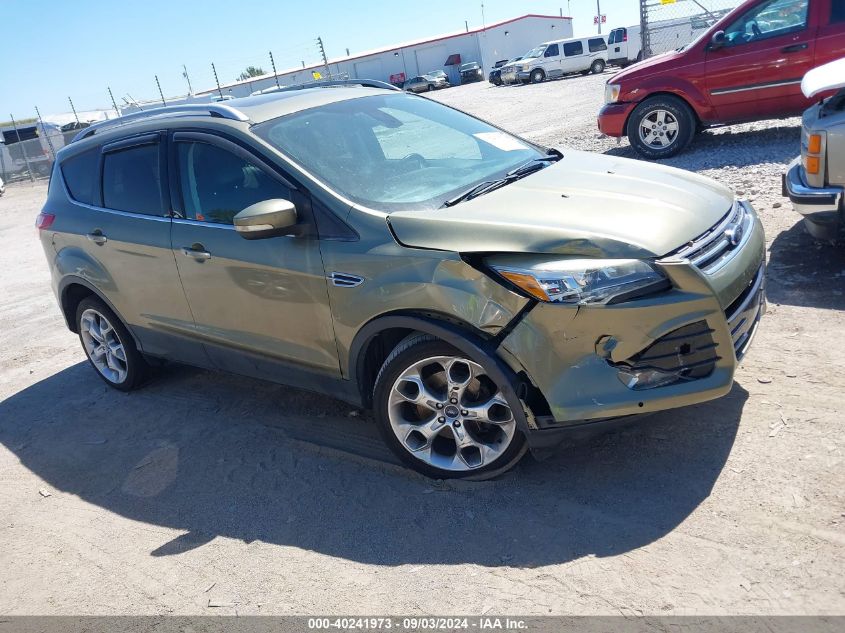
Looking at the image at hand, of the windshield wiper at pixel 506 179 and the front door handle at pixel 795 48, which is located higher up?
the windshield wiper at pixel 506 179

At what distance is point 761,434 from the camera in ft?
11.0

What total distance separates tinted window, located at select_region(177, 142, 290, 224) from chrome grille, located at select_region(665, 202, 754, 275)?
1973mm

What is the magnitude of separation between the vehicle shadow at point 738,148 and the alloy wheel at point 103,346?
6618mm

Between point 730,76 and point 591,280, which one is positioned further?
point 730,76

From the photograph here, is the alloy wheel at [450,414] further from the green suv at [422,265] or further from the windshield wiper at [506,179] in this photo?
the windshield wiper at [506,179]

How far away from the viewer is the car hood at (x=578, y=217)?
3.00 meters

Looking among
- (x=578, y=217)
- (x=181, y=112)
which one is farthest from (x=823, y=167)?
(x=181, y=112)

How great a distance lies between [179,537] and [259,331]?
1.14 m

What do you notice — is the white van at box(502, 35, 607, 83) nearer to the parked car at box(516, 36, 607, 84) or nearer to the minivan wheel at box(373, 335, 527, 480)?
the parked car at box(516, 36, 607, 84)

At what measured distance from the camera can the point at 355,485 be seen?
3.60 metres

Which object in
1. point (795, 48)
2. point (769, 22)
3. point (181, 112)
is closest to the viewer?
point (181, 112)

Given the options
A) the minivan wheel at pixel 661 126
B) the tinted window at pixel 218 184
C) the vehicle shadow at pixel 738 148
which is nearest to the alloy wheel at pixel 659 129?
the minivan wheel at pixel 661 126

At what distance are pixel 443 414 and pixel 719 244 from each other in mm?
1495

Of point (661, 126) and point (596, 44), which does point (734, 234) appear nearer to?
point (661, 126)
